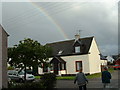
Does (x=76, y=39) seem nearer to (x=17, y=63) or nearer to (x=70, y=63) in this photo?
(x=70, y=63)

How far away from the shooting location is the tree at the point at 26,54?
50.5 ft

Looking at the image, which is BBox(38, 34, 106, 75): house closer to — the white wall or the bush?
the white wall

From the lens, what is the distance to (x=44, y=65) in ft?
56.1

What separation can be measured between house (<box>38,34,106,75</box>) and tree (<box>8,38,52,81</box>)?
19.4 metres

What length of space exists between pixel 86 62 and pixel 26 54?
2036cm

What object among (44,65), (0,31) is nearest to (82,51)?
(44,65)

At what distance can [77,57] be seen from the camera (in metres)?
35.6

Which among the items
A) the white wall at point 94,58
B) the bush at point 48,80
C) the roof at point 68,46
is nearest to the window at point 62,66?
the roof at point 68,46

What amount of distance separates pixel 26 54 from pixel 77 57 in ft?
69.0

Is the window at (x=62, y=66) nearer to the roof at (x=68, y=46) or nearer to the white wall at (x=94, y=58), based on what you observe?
the roof at (x=68, y=46)

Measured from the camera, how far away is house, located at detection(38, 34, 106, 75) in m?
34.8

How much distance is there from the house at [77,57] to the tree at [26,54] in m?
19.4

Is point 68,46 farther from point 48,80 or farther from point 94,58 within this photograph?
point 48,80

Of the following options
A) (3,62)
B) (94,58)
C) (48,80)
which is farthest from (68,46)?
(3,62)
